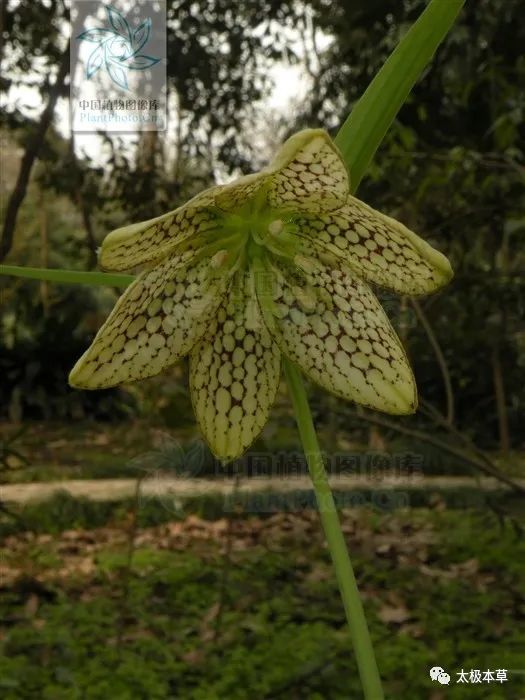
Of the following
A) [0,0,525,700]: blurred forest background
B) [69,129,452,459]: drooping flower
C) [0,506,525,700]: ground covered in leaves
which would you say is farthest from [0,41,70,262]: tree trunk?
[69,129,452,459]: drooping flower

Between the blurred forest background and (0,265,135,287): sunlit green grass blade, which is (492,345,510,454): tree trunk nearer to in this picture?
the blurred forest background

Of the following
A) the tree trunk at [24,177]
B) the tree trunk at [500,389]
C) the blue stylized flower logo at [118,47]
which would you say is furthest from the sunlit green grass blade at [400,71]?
the tree trunk at [500,389]

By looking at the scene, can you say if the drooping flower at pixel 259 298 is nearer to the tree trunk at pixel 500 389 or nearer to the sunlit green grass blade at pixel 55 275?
the sunlit green grass blade at pixel 55 275

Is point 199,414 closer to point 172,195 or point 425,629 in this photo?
point 425,629

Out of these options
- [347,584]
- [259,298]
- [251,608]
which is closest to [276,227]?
[259,298]

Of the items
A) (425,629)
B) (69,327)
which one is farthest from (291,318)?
(69,327)

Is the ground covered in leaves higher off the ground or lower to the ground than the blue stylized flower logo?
lower

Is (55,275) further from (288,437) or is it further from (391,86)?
(288,437)
